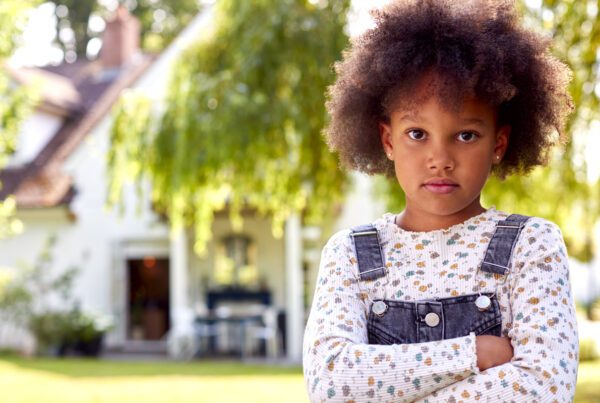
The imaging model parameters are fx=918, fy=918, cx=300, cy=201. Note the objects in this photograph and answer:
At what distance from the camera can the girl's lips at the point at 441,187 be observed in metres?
1.92

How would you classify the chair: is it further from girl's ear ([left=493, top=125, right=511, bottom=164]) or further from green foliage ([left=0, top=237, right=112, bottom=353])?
girl's ear ([left=493, top=125, right=511, bottom=164])

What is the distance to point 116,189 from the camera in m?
7.96

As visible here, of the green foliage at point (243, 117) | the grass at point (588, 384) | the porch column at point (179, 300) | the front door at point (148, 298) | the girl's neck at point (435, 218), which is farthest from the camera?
the front door at point (148, 298)

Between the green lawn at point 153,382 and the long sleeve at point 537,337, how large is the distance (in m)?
8.12

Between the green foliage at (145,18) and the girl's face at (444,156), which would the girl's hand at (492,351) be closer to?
the girl's face at (444,156)

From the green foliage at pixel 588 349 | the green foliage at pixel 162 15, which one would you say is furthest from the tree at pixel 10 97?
the green foliage at pixel 162 15

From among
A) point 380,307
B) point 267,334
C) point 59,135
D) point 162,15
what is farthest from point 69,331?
point 162,15

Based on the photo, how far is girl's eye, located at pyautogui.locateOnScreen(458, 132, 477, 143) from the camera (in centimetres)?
193

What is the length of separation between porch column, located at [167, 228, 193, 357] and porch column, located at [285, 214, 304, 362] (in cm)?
195

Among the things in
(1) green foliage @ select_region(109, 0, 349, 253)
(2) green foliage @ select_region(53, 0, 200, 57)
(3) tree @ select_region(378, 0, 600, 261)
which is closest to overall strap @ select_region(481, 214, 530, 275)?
(3) tree @ select_region(378, 0, 600, 261)

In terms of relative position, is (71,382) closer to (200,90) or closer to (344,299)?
(200,90)

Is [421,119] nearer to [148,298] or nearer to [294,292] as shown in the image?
[294,292]

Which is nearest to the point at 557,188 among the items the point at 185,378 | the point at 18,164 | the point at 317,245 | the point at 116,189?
the point at 116,189

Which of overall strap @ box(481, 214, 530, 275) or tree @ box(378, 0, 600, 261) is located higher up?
tree @ box(378, 0, 600, 261)
